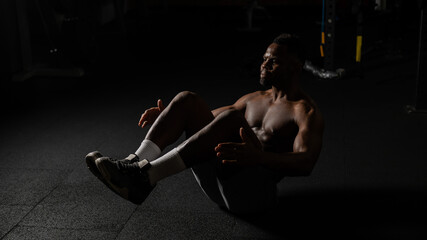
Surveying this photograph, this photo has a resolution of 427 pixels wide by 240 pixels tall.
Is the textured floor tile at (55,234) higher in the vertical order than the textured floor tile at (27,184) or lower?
higher

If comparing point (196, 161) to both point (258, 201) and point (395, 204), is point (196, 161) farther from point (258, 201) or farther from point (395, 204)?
point (395, 204)

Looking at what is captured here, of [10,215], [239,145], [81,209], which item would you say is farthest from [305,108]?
[10,215]

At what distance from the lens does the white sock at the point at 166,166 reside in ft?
6.87

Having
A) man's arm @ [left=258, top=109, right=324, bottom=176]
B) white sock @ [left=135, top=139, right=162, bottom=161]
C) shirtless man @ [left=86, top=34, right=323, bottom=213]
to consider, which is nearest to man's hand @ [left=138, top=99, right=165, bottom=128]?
shirtless man @ [left=86, top=34, right=323, bottom=213]

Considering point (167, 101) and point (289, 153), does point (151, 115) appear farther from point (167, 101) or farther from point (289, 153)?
point (167, 101)

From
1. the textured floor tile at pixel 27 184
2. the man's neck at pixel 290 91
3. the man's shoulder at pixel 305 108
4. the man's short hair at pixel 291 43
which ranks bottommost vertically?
the textured floor tile at pixel 27 184

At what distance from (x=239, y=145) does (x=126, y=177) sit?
1.35 ft

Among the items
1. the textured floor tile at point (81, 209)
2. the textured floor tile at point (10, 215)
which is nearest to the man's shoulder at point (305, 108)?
the textured floor tile at point (81, 209)

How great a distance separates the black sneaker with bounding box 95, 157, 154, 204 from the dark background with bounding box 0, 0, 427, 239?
0.89ft

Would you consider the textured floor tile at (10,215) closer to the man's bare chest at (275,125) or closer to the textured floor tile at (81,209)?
the textured floor tile at (81,209)

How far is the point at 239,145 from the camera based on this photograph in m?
1.95

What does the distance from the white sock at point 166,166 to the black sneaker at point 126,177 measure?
2cm

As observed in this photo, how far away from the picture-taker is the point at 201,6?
9055mm

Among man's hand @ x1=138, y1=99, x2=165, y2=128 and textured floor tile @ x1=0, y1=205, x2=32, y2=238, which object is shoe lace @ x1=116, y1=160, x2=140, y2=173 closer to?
man's hand @ x1=138, y1=99, x2=165, y2=128
